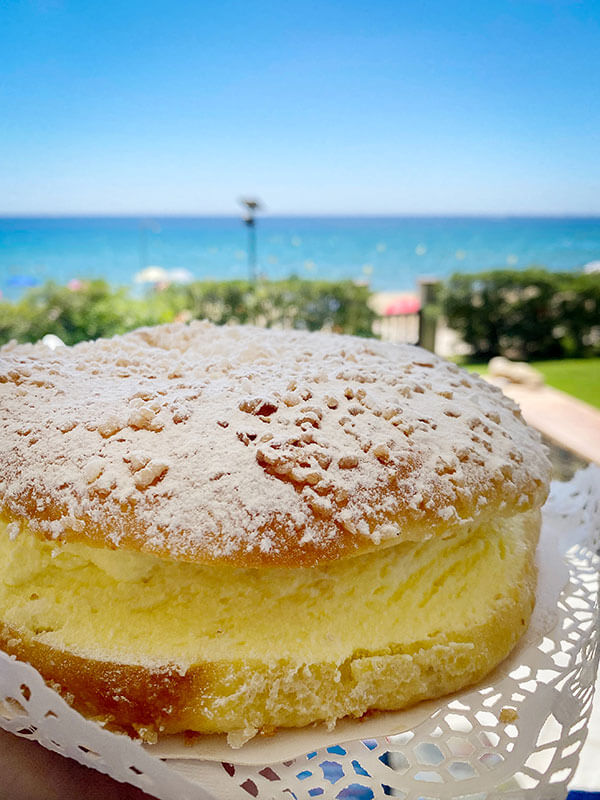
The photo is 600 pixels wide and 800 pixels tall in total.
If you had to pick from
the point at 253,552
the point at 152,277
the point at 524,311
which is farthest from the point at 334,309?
the point at 253,552

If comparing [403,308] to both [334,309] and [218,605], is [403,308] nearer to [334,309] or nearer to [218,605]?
[334,309]

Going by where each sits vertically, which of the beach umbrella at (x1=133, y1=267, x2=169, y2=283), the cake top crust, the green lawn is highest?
the cake top crust

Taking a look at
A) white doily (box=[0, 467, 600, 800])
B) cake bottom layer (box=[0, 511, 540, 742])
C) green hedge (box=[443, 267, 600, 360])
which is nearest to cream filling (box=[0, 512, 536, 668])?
cake bottom layer (box=[0, 511, 540, 742])

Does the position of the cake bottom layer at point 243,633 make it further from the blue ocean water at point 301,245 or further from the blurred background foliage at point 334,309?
the blue ocean water at point 301,245

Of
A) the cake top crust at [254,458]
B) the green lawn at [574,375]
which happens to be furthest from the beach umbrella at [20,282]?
the cake top crust at [254,458]

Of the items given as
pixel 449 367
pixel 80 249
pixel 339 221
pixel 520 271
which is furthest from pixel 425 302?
pixel 339 221

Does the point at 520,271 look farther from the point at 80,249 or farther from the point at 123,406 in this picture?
the point at 80,249

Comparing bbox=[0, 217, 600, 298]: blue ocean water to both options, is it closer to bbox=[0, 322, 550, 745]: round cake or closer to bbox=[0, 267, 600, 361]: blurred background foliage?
bbox=[0, 267, 600, 361]: blurred background foliage
